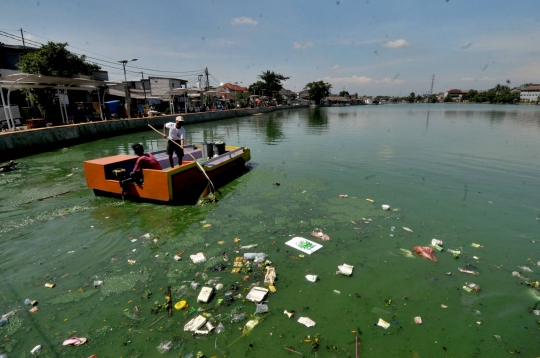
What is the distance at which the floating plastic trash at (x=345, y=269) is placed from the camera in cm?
430

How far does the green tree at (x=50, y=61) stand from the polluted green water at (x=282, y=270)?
67.0ft

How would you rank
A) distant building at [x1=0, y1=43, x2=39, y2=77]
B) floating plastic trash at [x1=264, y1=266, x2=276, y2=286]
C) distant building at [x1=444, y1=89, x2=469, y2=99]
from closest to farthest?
floating plastic trash at [x1=264, y1=266, x2=276, y2=286] < distant building at [x1=0, y1=43, x2=39, y2=77] < distant building at [x1=444, y1=89, x2=469, y2=99]

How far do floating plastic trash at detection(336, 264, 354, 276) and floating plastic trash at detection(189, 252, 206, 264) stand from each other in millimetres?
2297

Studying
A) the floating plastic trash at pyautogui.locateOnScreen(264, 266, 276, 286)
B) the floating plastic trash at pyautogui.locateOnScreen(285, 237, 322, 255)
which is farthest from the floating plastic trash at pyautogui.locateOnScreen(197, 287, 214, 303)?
the floating plastic trash at pyautogui.locateOnScreen(285, 237, 322, 255)

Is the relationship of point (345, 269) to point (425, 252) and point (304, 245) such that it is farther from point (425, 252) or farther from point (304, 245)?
point (425, 252)

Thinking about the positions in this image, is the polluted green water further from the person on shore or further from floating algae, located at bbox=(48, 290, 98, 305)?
the person on shore

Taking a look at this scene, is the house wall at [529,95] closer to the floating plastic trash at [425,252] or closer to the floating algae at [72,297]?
the floating plastic trash at [425,252]

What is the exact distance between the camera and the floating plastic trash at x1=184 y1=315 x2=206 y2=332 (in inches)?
127

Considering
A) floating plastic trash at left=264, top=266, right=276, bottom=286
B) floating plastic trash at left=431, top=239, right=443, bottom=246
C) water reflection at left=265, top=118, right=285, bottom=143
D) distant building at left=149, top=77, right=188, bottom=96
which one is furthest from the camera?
distant building at left=149, top=77, right=188, bottom=96

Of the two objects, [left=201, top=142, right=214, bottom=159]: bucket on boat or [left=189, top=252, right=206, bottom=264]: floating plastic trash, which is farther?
[left=201, top=142, right=214, bottom=159]: bucket on boat

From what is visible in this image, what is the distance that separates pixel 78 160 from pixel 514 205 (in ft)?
55.7

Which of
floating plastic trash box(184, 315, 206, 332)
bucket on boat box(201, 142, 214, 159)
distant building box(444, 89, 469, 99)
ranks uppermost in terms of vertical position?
distant building box(444, 89, 469, 99)

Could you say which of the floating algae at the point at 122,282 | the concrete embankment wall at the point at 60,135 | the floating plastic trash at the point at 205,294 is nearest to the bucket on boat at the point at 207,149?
the floating algae at the point at 122,282

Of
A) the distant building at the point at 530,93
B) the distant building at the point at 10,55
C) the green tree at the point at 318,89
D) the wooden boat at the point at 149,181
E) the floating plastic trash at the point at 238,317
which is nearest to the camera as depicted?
the floating plastic trash at the point at 238,317
